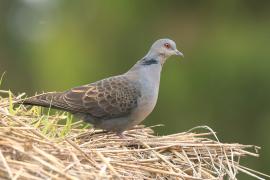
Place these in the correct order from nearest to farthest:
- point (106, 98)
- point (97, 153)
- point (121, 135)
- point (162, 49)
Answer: point (97, 153) < point (121, 135) < point (106, 98) < point (162, 49)

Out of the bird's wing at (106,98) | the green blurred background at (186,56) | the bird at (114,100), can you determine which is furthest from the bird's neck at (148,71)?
the green blurred background at (186,56)

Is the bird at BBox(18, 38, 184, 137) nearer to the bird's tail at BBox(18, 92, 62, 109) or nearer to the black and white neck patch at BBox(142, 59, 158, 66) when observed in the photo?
the bird's tail at BBox(18, 92, 62, 109)

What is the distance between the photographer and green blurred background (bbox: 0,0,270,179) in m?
16.1

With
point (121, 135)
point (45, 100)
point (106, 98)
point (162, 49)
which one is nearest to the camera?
point (121, 135)

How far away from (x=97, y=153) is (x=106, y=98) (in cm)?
229

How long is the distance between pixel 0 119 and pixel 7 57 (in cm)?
1598

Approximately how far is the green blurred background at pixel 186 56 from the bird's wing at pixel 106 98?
22.3 feet

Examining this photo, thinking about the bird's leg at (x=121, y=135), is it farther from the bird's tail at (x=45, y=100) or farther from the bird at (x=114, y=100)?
the bird's tail at (x=45, y=100)

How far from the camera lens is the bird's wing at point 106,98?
337 inches

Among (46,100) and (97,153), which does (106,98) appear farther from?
(97,153)

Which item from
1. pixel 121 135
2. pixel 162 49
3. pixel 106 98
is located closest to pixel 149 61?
pixel 162 49

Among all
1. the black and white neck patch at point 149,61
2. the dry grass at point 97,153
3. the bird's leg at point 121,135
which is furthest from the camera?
the black and white neck patch at point 149,61

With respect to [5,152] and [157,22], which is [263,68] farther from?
[5,152]

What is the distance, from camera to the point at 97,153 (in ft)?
21.0
